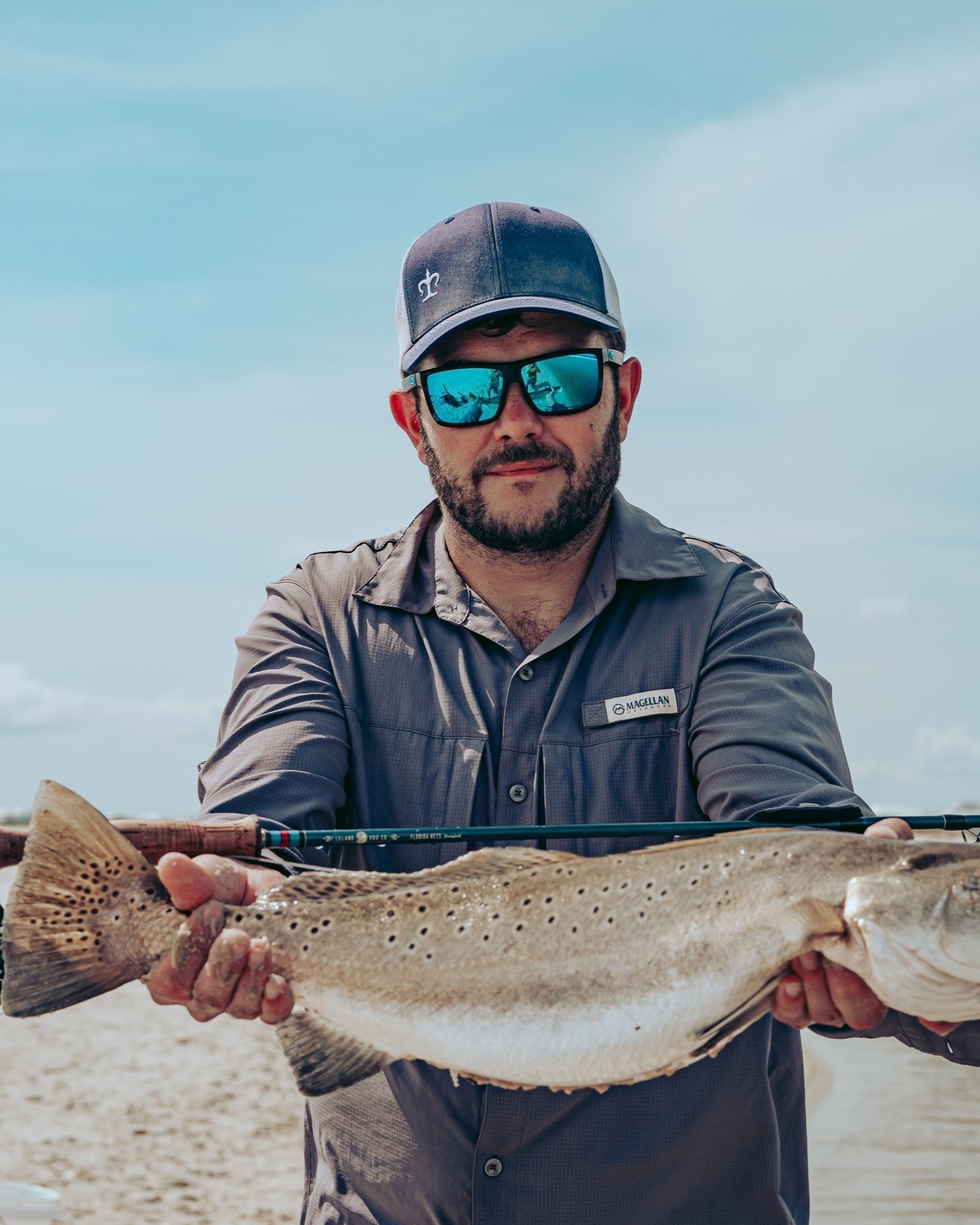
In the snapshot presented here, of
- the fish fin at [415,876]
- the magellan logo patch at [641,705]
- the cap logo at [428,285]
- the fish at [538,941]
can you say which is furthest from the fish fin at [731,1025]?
the cap logo at [428,285]

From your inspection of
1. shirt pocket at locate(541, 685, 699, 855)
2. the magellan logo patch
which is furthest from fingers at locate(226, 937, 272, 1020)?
the magellan logo patch

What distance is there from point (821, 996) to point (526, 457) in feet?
5.78

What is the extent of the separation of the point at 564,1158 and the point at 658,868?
83 centimetres

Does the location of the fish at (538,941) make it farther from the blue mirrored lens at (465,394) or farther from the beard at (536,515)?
the blue mirrored lens at (465,394)

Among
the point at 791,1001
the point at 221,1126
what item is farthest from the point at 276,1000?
the point at 221,1126

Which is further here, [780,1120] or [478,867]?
[780,1120]

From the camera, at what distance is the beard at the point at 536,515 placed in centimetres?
404

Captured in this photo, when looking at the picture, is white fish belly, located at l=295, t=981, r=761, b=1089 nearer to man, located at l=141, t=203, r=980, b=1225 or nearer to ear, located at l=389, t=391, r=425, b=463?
man, located at l=141, t=203, r=980, b=1225

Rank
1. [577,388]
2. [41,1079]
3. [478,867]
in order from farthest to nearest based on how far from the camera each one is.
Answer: [41,1079] → [577,388] → [478,867]

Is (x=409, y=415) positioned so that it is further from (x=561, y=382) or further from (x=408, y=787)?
(x=408, y=787)

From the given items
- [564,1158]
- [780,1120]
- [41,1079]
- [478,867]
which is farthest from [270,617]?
[41,1079]

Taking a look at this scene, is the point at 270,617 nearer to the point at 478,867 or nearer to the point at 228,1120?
the point at 478,867

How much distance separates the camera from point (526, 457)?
13.3 ft

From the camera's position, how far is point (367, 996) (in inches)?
131
